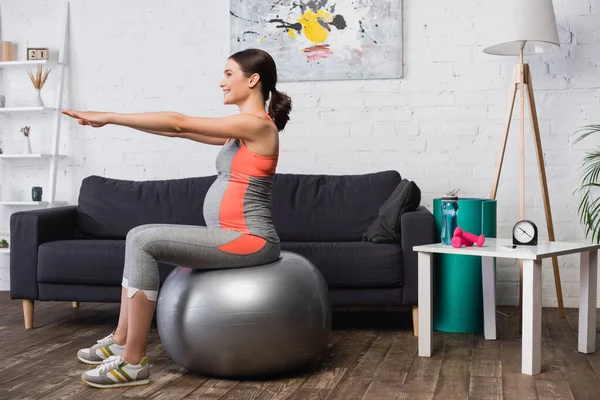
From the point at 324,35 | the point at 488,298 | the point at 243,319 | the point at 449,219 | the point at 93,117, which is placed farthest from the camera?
the point at 324,35

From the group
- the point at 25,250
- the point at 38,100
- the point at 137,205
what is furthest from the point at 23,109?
the point at 25,250

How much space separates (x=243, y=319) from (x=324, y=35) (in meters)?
2.46

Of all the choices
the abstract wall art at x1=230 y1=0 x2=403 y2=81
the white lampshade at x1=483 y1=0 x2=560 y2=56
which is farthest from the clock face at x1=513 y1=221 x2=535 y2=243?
the abstract wall art at x1=230 y1=0 x2=403 y2=81

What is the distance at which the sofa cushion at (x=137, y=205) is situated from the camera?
14.9ft

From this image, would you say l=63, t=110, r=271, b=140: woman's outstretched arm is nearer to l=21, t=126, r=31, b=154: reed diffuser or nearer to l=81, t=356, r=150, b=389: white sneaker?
l=81, t=356, r=150, b=389: white sneaker

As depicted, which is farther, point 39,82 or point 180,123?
point 39,82

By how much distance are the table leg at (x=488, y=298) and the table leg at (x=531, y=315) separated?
674 millimetres

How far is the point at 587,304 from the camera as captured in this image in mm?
3438

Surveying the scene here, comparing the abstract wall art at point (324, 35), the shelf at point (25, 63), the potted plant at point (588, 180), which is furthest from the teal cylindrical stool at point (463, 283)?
the shelf at point (25, 63)

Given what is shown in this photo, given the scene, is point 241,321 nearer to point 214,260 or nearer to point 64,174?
point 214,260

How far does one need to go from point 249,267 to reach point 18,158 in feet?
9.55

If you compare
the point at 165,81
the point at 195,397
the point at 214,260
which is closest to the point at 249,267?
the point at 214,260

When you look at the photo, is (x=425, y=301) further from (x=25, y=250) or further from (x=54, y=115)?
(x=54, y=115)

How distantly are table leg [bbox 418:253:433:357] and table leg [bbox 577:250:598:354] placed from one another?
2.25 ft
